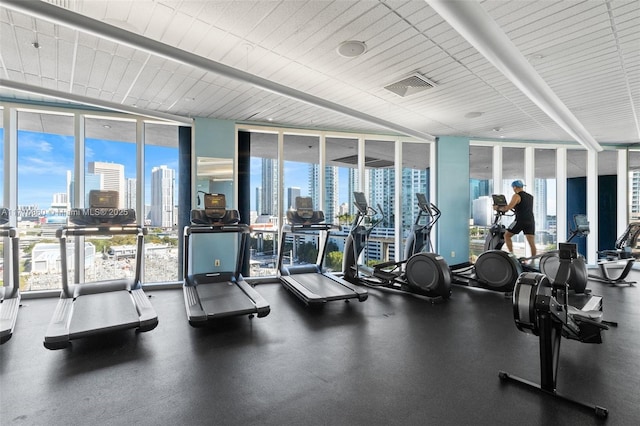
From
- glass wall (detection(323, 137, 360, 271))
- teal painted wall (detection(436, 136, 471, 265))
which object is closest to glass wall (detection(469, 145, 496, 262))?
teal painted wall (detection(436, 136, 471, 265))

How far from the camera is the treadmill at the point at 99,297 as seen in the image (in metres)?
3.22

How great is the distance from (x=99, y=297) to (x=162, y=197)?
7.56 feet

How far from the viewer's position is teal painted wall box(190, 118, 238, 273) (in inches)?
238

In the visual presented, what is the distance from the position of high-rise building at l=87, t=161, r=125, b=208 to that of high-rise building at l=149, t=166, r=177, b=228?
1.60 feet

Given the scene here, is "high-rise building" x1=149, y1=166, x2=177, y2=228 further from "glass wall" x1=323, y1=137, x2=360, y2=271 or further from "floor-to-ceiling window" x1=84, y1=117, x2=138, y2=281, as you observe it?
"glass wall" x1=323, y1=137, x2=360, y2=271

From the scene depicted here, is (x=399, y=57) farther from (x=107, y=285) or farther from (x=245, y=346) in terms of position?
(x=107, y=285)

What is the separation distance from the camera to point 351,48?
137 inches

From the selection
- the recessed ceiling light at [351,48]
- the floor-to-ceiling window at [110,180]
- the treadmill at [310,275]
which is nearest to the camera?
the recessed ceiling light at [351,48]

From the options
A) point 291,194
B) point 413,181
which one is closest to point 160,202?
point 291,194

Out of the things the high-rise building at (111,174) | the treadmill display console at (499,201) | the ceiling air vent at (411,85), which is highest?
the ceiling air vent at (411,85)

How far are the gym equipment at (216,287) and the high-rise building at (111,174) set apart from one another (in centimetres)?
174

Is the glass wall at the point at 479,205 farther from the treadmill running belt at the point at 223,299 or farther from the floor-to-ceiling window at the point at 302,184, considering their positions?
the treadmill running belt at the point at 223,299

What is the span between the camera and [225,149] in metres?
6.23

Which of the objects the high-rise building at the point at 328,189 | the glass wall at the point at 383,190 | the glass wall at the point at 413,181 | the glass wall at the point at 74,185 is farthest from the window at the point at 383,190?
the glass wall at the point at 74,185
